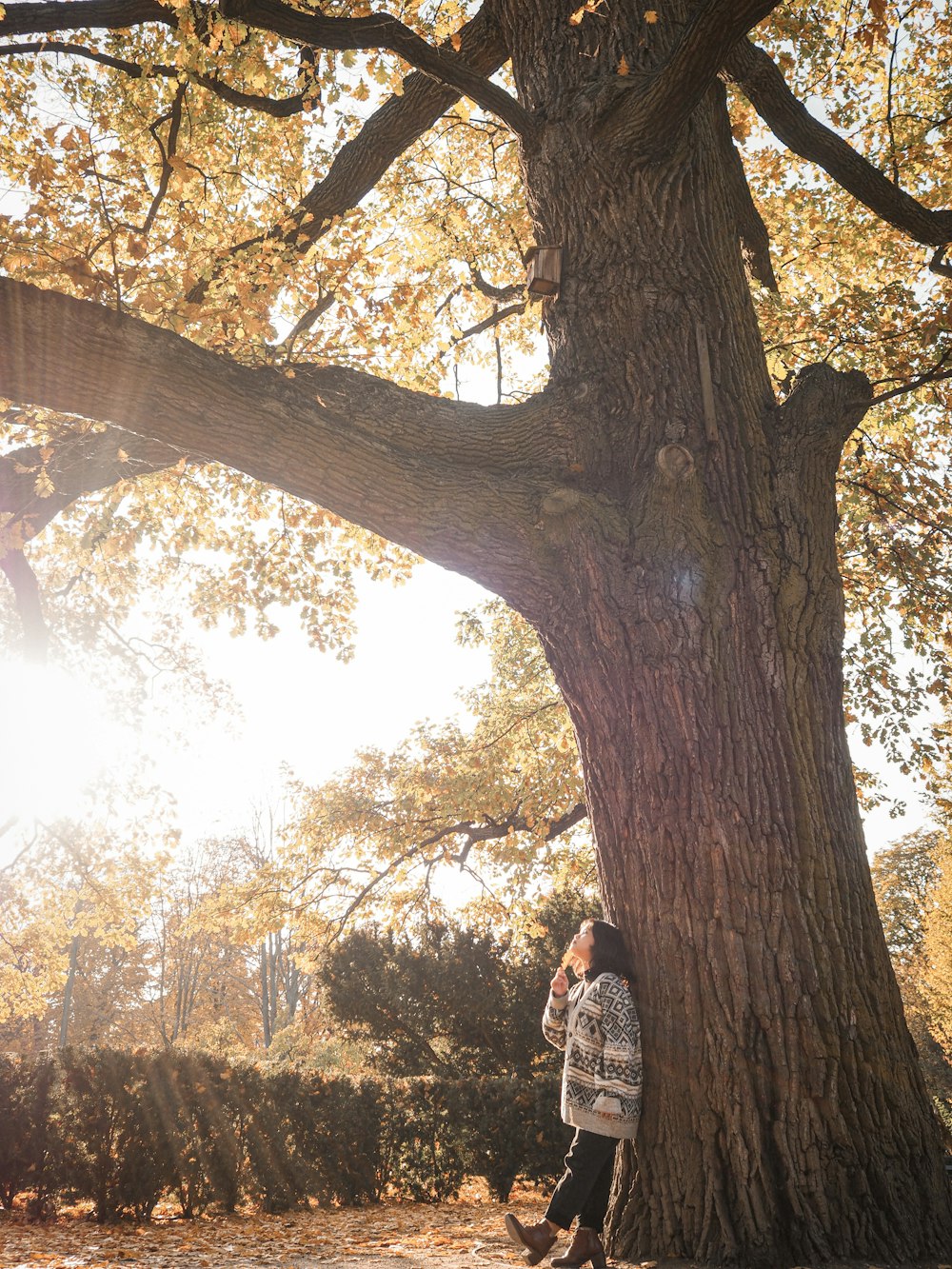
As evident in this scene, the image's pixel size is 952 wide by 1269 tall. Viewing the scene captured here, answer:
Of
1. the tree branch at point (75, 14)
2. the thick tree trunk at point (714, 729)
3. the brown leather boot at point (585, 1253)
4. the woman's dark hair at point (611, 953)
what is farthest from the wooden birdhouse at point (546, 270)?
the brown leather boot at point (585, 1253)

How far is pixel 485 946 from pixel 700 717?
34.3ft

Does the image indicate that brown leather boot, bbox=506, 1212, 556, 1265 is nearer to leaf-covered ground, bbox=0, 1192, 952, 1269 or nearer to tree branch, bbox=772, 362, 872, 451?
leaf-covered ground, bbox=0, 1192, 952, 1269

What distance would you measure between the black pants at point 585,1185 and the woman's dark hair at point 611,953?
30.1 inches

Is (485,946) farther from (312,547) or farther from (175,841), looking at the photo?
(312,547)

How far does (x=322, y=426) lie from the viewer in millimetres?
4164

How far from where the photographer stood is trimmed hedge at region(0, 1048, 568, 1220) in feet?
26.9

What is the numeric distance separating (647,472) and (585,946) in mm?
2507

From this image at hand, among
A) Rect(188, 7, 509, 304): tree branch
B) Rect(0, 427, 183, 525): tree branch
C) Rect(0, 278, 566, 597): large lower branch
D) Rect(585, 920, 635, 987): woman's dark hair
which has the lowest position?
Rect(585, 920, 635, 987): woman's dark hair

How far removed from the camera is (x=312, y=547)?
9383 millimetres

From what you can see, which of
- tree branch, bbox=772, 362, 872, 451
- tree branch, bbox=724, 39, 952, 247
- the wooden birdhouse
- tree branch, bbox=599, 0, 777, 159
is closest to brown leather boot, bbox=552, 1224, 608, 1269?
tree branch, bbox=772, 362, 872, 451

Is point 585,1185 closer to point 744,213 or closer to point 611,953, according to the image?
point 611,953

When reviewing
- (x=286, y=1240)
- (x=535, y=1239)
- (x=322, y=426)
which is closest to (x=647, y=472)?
(x=322, y=426)

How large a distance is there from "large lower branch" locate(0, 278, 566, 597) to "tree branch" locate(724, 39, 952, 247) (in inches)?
107

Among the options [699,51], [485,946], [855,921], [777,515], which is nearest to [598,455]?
[777,515]
